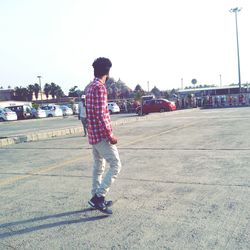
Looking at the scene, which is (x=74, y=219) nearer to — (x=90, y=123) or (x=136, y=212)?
(x=136, y=212)

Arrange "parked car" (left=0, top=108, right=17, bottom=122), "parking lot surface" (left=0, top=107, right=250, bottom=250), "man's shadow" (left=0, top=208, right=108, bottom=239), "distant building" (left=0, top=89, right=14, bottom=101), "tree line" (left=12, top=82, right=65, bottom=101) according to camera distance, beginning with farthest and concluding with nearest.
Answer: "distant building" (left=0, top=89, right=14, bottom=101)
"tree line" (left=12, top=82, right=65, bottom=101)
"parked car" (left=0, top=108, right=17, bottom=122)
"man's shadow" (left=0, top=208, right=108, bottom=239)
"parking lot surface" (left=0, top=107, right=250, bottom=250)

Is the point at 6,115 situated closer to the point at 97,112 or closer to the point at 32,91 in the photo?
the point at 97,112

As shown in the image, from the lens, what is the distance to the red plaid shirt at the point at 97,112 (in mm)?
4129

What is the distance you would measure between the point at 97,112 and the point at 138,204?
1.42 metres

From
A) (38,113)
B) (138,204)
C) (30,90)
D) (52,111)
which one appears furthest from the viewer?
(30,90)

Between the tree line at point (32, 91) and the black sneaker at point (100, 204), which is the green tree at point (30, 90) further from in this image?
the black sneaker at point (100, 204)

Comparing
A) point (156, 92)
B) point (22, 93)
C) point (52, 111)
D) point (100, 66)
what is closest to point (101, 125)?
point (100, 66)

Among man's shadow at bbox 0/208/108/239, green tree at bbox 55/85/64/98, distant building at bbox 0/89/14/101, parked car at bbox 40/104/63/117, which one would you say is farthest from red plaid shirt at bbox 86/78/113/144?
distant building at bbox 0/89/14/101

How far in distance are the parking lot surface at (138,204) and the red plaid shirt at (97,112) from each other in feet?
3.45

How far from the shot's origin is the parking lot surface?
134 inches

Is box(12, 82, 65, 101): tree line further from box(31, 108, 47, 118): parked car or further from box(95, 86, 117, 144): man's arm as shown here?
box(95, 86, 117, 144): man's arm

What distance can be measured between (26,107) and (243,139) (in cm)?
3356

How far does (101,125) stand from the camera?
164 inches

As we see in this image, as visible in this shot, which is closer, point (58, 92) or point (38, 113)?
point (38, 113)
